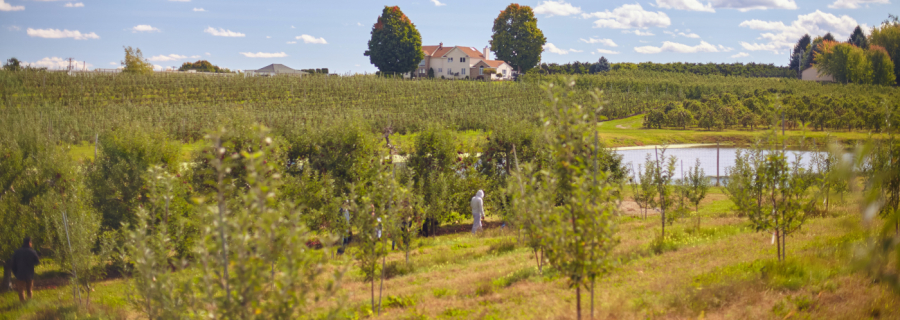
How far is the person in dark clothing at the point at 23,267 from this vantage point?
1211 centimetres

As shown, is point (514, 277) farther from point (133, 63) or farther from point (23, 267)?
point (133, 63)

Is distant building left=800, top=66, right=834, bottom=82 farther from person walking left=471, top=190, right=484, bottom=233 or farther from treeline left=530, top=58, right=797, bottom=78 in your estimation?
person walking left=471, top=190, right=484, bottom=233

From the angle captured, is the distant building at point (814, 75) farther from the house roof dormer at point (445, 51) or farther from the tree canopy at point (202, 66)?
the tree canopy at point (202, 66)

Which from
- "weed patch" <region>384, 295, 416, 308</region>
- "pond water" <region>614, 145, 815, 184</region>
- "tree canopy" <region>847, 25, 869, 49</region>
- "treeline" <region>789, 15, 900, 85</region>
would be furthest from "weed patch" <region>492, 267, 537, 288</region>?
"tree canopy" <region>847, 25, 869, 49</region>

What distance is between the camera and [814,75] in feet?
252

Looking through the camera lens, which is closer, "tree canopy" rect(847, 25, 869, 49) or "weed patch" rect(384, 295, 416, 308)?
"weed patch" rect(384, 295, 416, 308)

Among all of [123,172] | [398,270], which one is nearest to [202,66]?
[123,172]

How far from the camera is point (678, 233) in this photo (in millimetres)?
12539

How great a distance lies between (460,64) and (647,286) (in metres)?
72.6

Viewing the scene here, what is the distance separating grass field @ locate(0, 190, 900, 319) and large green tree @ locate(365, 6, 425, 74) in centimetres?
5650

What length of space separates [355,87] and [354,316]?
42625 mm

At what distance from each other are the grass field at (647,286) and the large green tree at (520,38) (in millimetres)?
66342

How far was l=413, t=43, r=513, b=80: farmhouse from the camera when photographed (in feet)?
251

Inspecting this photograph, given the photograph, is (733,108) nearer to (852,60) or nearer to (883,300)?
(852,60)
